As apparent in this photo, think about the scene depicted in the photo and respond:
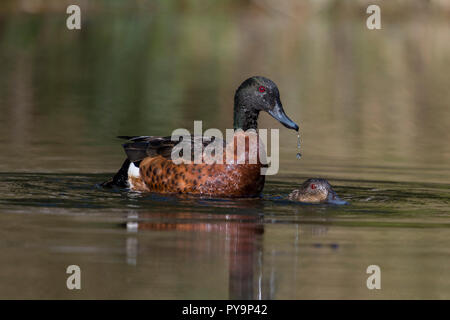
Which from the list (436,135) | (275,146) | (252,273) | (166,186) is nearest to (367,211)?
(166,186)

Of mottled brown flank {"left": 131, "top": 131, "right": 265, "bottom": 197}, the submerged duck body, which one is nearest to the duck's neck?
mottled brown flank {"left": 131, "top": 131, "right": 265, "bottom": 197}

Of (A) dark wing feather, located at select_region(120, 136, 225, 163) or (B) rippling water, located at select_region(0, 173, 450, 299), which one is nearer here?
(B) rippling water, located at select_region(0, 173, 450, 299)

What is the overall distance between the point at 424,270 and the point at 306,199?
291cm

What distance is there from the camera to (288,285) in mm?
7207

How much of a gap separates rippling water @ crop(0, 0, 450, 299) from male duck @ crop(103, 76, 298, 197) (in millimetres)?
262

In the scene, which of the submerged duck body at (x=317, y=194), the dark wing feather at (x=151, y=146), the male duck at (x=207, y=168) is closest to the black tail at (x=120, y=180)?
the male duck at (x=207, y=168)

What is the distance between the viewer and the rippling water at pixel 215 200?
7.48 meters

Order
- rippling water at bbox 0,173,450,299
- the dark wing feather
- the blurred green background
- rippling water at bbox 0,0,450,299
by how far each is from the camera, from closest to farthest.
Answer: rippling water at bbox 0,173,450,299, rippling water at bbox 0,0,450,299, the dark wing feather, the blurred green background

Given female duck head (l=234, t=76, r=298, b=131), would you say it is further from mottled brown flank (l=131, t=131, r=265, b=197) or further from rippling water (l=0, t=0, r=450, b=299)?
rippling water (l=0, t=0, r=450, b=299)

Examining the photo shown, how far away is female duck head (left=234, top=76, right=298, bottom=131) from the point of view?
1102 centimetres

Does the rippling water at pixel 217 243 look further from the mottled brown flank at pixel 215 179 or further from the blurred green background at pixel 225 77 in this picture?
the blurred green background at pixel 225 77

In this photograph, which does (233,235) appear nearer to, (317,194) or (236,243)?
(236,243)

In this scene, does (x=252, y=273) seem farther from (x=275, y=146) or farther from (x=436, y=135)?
(x=436, y=135)

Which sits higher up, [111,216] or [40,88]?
[40,88]
